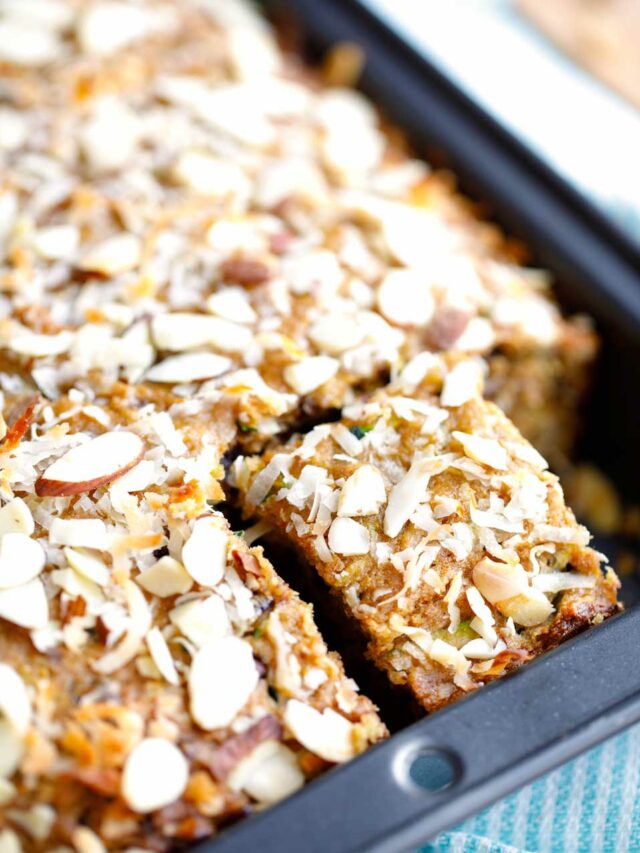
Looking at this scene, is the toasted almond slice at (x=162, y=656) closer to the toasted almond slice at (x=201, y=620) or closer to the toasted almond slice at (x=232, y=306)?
the toasted almond slice at (x=201, y=620)

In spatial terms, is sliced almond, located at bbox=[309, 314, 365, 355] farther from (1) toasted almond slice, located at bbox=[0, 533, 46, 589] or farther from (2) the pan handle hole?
(2) the pan handle hole

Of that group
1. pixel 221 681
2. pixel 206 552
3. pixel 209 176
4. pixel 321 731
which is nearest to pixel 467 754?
pixel 321 731

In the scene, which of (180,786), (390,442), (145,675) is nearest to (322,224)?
(390,442)

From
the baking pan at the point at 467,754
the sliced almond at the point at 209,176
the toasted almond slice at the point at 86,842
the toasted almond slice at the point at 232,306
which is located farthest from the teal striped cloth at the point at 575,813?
the sliced almond at the point at 209,176

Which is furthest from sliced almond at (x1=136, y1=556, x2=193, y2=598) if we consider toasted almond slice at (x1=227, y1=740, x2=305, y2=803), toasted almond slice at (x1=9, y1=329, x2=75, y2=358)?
toasted almond slice at (x1=9, y1=329, x2=75, y2=358)

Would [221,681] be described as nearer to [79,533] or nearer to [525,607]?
[79,533]

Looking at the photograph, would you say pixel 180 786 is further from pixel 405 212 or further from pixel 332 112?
pixel 332 112
